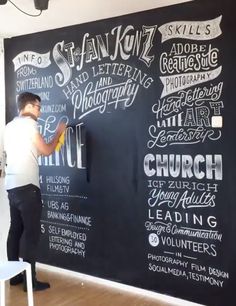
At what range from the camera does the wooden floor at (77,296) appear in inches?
114

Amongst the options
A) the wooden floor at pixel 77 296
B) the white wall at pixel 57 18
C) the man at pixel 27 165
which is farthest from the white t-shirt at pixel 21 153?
the wooden floor at pixel 77 296

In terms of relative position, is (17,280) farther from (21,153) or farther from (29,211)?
(21,153)

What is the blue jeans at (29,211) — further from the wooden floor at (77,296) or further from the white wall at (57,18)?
the white wall at (57,18)

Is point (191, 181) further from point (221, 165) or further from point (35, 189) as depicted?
point (35, 189)

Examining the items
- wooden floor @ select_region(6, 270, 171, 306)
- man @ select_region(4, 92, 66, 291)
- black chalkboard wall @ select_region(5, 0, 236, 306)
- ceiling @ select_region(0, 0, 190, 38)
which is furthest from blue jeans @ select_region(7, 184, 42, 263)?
ceiling @ select_region(0, 0, 190, 38)

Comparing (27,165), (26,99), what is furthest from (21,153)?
(26,99)

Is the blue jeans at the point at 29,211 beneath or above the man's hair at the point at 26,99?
beneath

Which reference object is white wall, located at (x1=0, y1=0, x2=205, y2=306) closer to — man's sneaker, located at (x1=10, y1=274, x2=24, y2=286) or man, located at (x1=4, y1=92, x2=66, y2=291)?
man's sneaker, located at (x1=10, y1=274, x2=24, y2=286)

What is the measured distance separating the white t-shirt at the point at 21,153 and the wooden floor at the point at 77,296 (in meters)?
0.81

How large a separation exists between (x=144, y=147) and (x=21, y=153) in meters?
0.90

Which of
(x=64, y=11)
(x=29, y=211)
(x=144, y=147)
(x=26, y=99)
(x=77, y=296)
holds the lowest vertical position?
(x=77, y=296)

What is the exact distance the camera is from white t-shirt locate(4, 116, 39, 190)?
301 cm

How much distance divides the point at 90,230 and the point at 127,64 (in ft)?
4.33

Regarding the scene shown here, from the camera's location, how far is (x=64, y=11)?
296 cm
